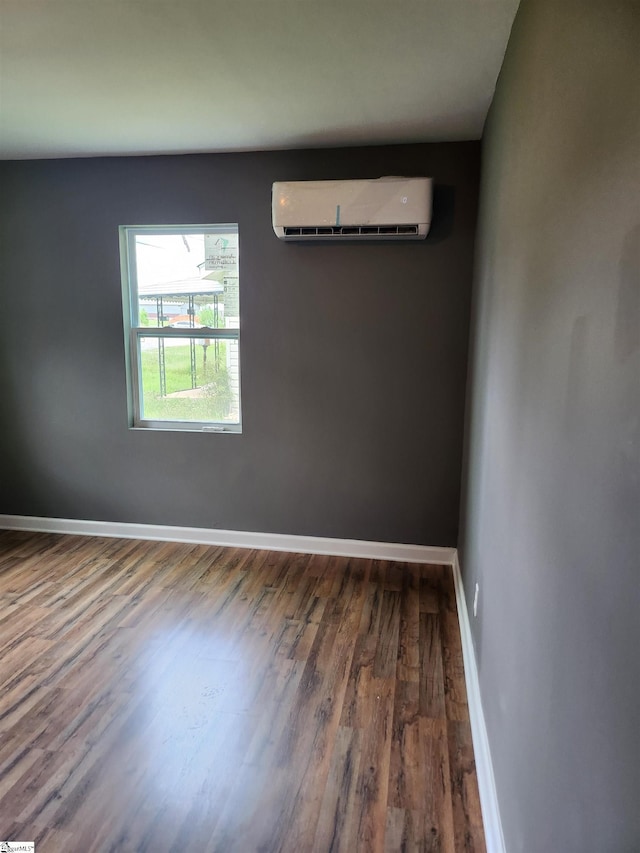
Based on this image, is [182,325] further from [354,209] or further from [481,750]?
[481,750]

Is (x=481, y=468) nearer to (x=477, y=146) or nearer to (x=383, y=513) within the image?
(x=383, y=513)

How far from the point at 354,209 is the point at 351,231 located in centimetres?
13

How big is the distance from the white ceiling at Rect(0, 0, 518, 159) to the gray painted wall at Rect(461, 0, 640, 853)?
37 centimetres

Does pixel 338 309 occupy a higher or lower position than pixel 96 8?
lower

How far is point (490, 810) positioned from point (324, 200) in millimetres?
2796

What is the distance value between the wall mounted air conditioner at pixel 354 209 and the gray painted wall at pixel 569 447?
1.06 meters

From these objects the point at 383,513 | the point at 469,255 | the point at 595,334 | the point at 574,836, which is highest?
the point at 469,255

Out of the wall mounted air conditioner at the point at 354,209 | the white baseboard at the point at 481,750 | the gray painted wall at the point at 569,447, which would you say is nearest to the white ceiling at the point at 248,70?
the wall mounted air conditioner at the point at 354,209

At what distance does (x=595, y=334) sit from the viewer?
2.78 ft

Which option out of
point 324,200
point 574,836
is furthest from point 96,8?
point 574,836

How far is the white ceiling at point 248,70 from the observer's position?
5.72ft

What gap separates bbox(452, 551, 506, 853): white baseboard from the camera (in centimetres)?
149

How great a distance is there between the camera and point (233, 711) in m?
2.05

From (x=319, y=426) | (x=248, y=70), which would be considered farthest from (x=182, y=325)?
(x=248, y=70)
